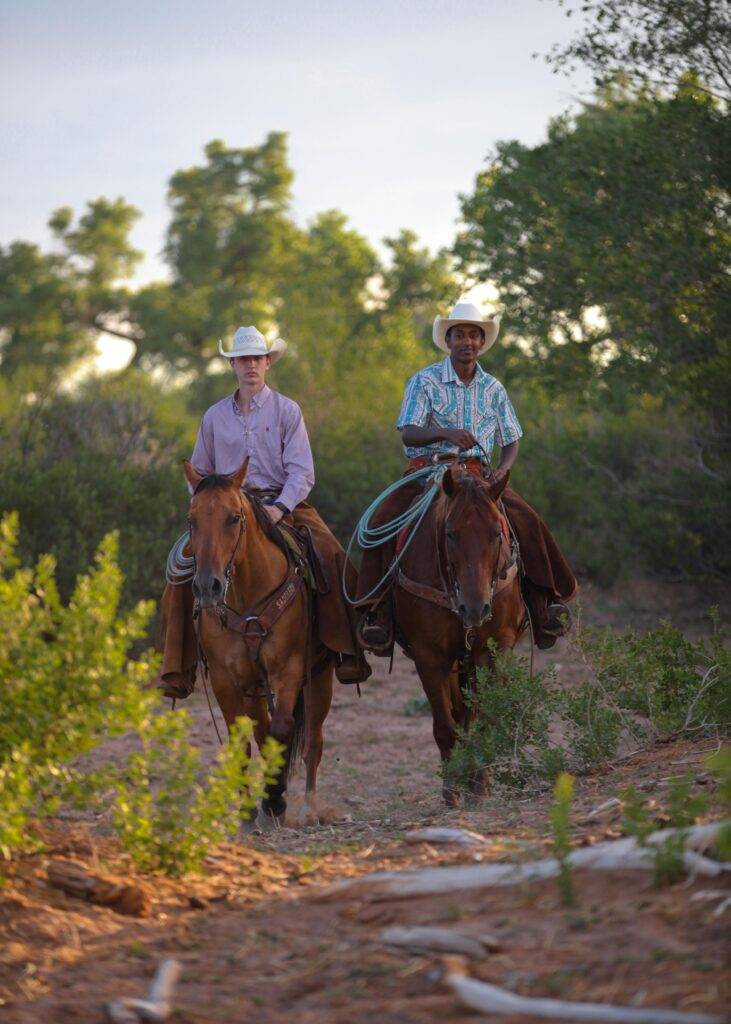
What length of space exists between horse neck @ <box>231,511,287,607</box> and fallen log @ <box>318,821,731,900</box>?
319 cm

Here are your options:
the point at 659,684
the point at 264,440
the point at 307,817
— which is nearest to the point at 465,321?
the point at 264,440

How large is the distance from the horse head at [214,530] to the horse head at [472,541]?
4.00 feet

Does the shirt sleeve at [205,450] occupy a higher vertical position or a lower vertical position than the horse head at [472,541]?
higher

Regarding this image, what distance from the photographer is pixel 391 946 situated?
4.12 m

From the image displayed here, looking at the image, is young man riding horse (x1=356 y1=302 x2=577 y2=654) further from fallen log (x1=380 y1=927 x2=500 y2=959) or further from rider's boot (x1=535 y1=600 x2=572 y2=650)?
fallen log (x1=380 y1=927 x2=500 y2=959)

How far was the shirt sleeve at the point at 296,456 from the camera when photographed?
845cm

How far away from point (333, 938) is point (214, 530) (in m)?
3.23

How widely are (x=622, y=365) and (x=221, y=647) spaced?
751 cm

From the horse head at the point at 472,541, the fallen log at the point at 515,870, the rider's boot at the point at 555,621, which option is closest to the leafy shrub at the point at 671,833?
the fallen log at the point at 515,870

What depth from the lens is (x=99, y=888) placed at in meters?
4.75

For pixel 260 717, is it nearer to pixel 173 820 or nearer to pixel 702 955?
pixel 173 820

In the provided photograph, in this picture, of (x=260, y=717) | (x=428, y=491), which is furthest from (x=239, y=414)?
(x=260, y=717)

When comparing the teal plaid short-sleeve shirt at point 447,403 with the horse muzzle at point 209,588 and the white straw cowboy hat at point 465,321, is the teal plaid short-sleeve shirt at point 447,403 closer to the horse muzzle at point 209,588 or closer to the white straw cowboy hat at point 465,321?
the white straw cowboy hat at point 465,321

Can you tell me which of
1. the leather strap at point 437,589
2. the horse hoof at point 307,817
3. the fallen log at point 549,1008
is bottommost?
the horse hoof at point 307,817
